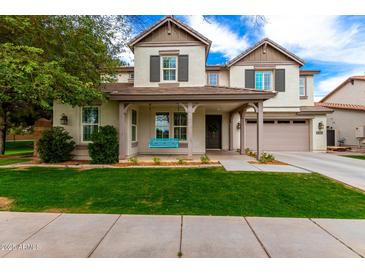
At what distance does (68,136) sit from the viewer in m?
10.0

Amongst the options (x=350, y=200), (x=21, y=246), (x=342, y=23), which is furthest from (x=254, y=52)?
(x=21, y=246)

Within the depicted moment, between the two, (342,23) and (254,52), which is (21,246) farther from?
(254,52)

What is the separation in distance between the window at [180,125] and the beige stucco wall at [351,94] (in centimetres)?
1815

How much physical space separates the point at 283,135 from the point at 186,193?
12554 mm

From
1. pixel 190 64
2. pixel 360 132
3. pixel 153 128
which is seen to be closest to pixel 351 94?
pixel 360 132

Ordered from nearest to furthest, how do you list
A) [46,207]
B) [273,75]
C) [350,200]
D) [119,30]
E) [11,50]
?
1. [46,207]
2. [350,200]
3. [11,50]
4. [119,30]
5. [273,75]

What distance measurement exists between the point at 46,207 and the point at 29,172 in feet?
13.4

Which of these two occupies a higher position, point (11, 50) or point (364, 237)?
point (11, 50)

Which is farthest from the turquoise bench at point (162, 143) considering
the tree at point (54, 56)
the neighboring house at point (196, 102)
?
the tree at point (54, 56)

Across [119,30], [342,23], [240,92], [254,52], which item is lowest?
[240,92]

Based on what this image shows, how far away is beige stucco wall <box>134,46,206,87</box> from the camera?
11.6 m

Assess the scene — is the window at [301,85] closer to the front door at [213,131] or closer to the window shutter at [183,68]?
the front door at [213,131]

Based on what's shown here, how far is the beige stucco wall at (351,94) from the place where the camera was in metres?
19.7
